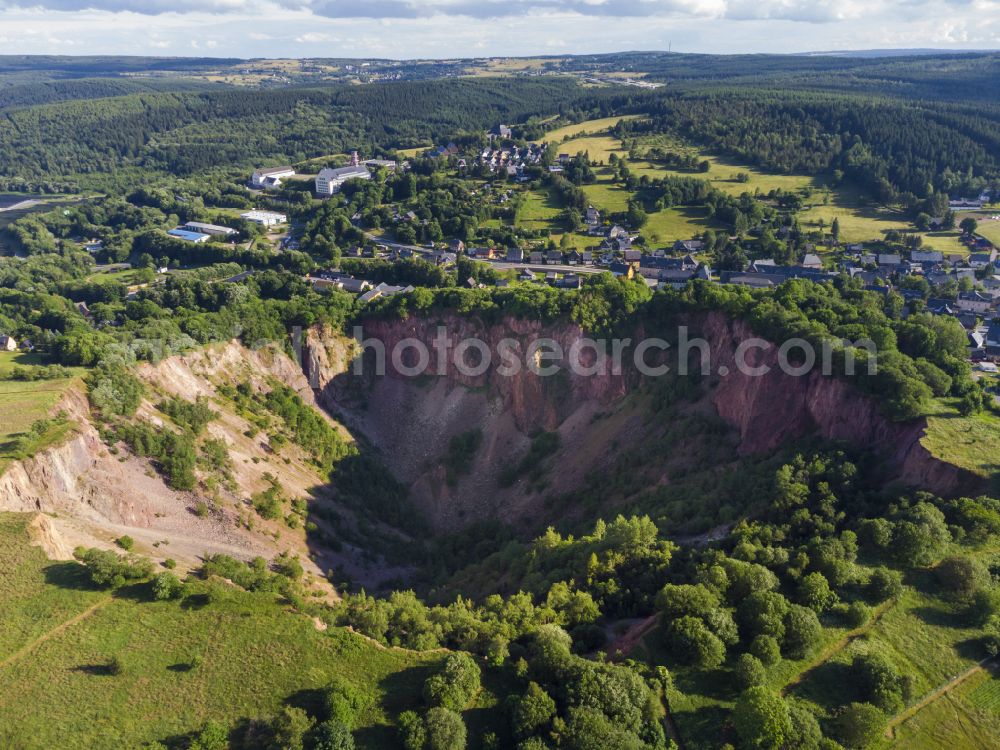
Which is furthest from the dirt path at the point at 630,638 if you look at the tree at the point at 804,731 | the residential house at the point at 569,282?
the residential house at the point at 569,282

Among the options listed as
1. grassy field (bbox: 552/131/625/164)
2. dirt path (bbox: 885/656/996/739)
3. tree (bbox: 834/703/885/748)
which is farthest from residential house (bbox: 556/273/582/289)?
grassy field (bbox: 552/131/625/164)

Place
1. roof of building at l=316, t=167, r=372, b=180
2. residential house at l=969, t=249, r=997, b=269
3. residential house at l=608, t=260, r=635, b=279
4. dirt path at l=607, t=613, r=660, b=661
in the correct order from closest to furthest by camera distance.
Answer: dirt path at l=607, t=613, r=660, b=661, residential house at l=608, t=260, r=635, b=279, residential house at l=969, t=249, r=997, b=269, roof of building at l=316, t=167, r=372, b=180

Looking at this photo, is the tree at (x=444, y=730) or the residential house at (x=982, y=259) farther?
the residential house at (x=982, y=259)

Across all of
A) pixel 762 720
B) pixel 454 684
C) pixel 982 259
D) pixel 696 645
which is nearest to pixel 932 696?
pixel 762 720

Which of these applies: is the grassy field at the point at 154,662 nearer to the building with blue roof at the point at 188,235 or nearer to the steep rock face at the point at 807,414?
the steep rock face at the point at 807,414

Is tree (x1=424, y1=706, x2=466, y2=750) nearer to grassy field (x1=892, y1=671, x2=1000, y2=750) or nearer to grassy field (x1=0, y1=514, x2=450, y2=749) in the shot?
grassy field (x1=0, y1=514, x2=450, y2=749)

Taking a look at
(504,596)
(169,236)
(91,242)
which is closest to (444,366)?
(504,596)

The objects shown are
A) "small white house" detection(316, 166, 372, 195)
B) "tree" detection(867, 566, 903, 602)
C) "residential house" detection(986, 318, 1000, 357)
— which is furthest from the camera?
"small white house" detection(316, 166, 372, 195)
